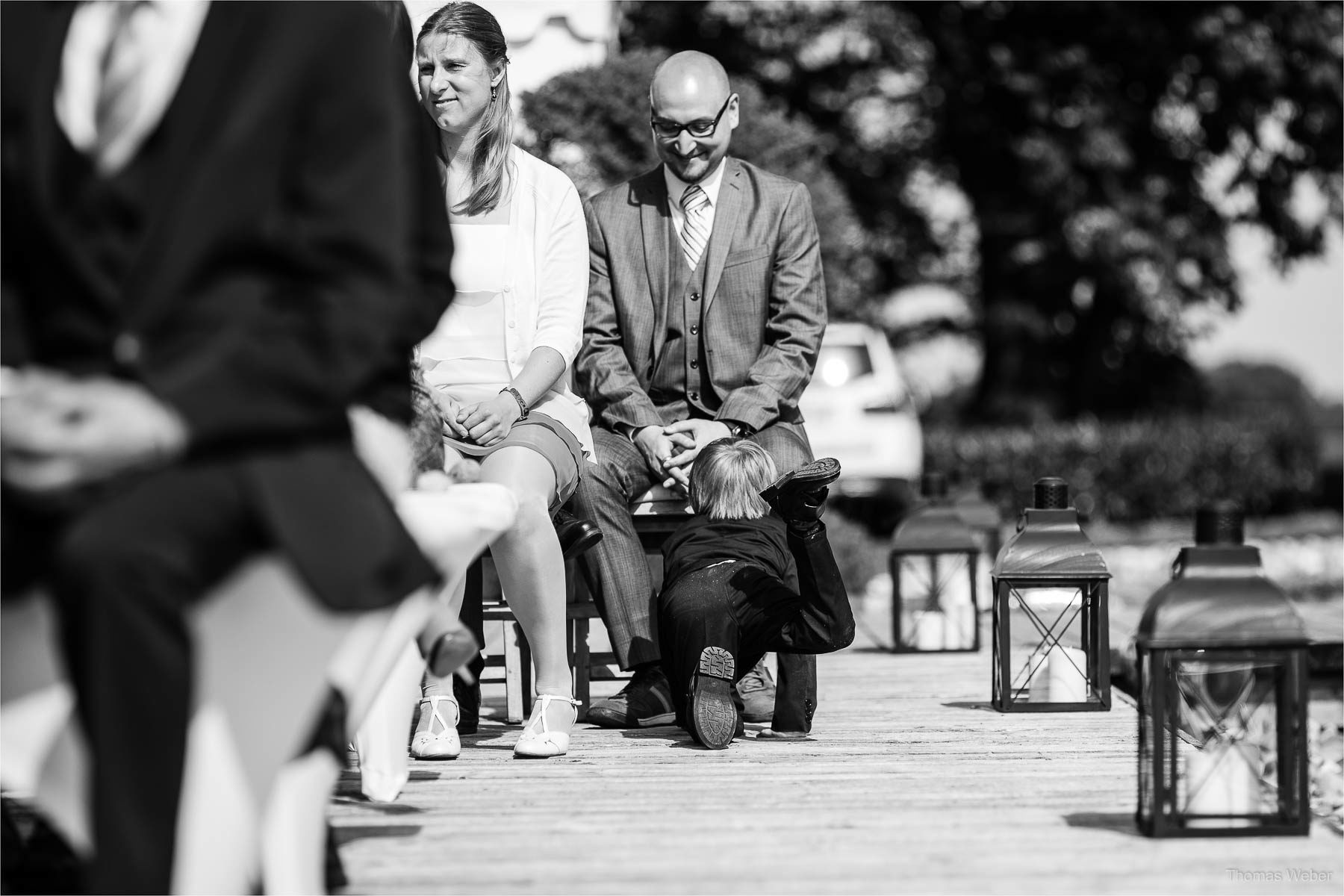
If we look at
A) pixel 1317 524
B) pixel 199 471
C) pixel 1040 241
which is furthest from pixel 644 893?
pixel 1040 241

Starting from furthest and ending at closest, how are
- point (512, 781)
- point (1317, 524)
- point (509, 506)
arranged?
point (1317, 524) < point (512, 781) < point (509, 506)

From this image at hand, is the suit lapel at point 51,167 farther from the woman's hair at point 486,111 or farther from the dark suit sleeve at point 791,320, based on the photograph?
the dark suit sleeve at point 791,320

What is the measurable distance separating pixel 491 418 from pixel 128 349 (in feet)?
5.94

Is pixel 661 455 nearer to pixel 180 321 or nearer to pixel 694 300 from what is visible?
pixel 694 300

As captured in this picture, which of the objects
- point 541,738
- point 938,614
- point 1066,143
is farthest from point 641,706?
point 1066,143

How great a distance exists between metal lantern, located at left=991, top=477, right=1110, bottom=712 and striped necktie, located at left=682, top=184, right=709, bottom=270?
123cm

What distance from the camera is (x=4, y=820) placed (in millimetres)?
3109

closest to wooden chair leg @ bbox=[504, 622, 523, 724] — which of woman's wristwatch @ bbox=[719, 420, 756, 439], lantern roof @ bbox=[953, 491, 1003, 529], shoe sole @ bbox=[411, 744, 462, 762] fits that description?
shoe sole @ bbox=[411, 744, 462, 762]

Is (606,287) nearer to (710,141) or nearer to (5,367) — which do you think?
(710,141)

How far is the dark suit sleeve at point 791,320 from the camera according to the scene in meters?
5.10

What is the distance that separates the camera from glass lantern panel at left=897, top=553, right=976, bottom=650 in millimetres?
6707

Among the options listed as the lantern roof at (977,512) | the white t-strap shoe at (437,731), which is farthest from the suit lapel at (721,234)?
the lantern roof at (977,512)

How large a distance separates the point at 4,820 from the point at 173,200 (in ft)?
4.21

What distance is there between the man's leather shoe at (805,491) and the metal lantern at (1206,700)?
3.39 feet
